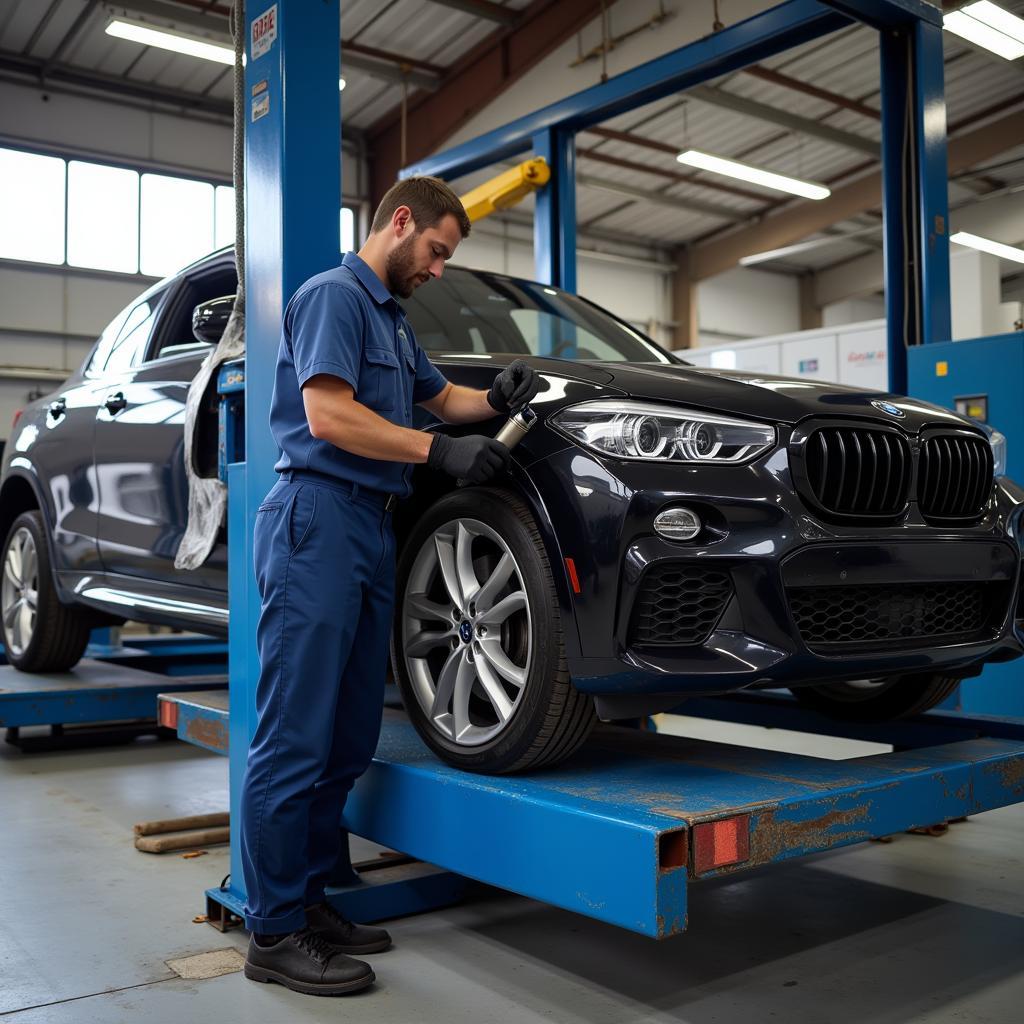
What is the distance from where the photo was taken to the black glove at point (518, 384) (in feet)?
7.99

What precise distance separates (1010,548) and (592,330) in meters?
1.63

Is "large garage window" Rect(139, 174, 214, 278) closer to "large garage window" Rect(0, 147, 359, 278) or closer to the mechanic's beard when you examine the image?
"large garage window" Rect(0, 147, 359, 278)

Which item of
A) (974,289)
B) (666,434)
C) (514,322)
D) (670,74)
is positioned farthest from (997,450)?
(974,289)

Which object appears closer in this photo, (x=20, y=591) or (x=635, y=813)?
(x=635, y=813)

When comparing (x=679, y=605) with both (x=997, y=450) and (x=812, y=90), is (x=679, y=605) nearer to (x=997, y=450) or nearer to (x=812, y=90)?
(x=997, y=450)

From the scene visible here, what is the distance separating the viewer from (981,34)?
9.15 meters

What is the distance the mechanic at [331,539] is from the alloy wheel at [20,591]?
9.29 feet

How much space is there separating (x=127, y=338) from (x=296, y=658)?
2674 mm

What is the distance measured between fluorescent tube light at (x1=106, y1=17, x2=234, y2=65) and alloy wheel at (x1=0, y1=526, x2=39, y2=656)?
7219 millimetres

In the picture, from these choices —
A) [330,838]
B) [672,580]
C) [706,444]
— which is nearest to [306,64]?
[706,444]

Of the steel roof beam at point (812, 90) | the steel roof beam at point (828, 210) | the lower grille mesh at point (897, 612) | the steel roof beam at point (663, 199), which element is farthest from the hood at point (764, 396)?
the steel roof beam at point (663, 199)

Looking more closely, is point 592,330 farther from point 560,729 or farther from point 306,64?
point 560,729

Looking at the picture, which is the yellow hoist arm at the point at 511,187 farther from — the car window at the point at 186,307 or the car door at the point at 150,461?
the car door at the point at 150,461

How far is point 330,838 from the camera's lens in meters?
2.68
